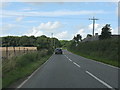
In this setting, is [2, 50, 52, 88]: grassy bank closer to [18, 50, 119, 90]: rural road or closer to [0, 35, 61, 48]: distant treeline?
[18, 50, 119, 90]: rural road

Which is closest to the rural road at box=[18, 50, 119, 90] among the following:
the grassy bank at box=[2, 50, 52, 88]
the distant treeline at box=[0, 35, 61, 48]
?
the grassy bank at box=[2, 50, 52, 88]

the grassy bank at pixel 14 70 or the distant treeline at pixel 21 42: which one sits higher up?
the distant treeline at pixel 21 42

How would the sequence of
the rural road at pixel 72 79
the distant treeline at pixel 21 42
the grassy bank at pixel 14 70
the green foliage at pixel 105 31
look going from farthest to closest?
the green foliage at pixel 105 31 → the distant treeline at pixel 21 42 → the grassy bank at pixel 14 70 → the rural road at pixel 72 79

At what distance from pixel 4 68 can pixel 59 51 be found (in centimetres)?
5423

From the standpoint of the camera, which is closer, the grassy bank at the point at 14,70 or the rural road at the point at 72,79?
the rural road at the point at 72,79

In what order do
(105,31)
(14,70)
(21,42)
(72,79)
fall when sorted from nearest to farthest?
(72,79), (14,70), (105,31), (21,42)

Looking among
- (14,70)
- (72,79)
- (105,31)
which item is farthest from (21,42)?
(72,79)

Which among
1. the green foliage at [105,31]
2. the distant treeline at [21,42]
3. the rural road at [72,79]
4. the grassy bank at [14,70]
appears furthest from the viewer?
the green foliage at [105,31]

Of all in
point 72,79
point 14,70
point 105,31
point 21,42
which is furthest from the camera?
point 21,42

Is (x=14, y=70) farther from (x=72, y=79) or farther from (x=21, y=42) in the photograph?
(x=21, y=42)

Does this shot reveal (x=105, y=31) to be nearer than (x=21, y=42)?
Yes

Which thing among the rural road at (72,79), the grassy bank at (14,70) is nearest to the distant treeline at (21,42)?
the grassy bank at (14,70)

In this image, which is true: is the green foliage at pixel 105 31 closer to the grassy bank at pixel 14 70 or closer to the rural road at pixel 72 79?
the grassy bank at pixel 14 70

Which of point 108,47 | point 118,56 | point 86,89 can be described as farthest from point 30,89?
point 108,47
